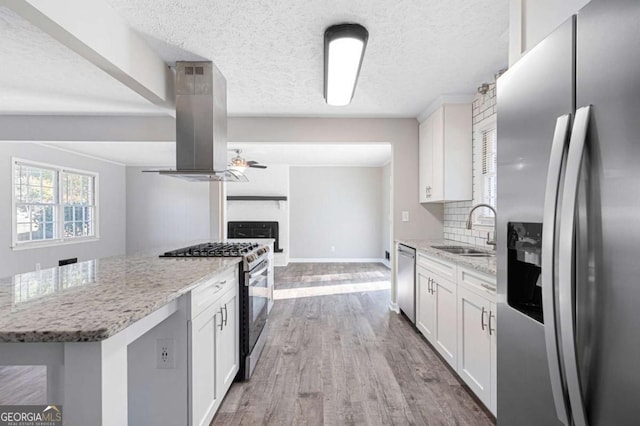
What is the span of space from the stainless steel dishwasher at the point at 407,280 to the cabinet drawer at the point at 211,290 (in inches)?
73.4

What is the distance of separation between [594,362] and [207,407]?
1722 millimetres

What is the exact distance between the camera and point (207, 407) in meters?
1.72

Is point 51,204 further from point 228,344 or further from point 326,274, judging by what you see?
point 228,344

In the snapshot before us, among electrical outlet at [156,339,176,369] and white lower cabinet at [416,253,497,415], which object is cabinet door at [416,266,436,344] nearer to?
white lower cabinet at [416,253,497,415]

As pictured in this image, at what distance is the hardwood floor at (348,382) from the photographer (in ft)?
6.41

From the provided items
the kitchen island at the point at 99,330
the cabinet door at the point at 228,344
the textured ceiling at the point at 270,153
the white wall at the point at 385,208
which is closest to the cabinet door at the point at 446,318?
the cabinet door at the point at 228,344

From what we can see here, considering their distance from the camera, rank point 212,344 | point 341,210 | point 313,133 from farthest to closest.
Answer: point 341,210, point 313,133, point 212,344

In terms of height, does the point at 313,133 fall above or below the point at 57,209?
above

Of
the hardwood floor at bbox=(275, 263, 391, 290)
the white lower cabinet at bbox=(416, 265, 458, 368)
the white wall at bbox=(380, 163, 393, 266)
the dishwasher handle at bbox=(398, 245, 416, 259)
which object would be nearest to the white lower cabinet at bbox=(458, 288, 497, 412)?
the white lower cabinet at bbox=(416, 265, 458, 368)

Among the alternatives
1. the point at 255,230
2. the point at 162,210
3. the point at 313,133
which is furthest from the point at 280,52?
the point at 162,210

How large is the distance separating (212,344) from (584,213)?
1774 mm

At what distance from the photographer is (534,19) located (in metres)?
1.17

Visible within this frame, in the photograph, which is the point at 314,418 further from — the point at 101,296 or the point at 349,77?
the point at 349,77

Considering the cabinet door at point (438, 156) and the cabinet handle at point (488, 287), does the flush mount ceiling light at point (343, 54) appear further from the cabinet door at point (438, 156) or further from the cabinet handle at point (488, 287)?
the cabinet handle at point (488, 287)
